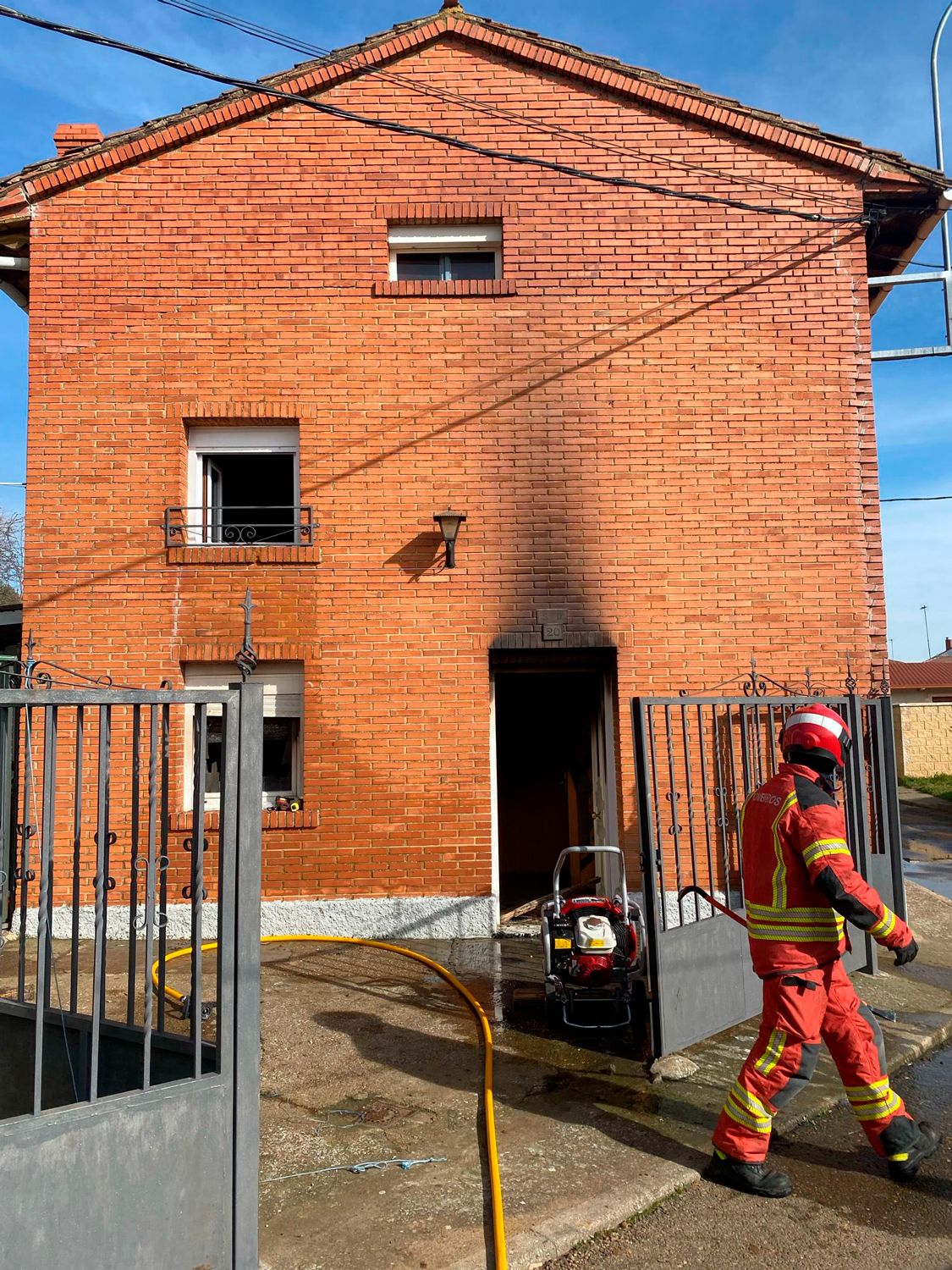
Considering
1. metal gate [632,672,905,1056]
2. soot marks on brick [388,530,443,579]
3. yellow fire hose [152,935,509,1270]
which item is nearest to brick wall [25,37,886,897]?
soot marks on brick [388,530,443,579]

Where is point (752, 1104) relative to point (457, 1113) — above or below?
above

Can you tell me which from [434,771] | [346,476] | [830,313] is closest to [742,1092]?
[434,771]

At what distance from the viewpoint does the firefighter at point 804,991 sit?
3.76 m

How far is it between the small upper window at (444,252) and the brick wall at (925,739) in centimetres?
2347

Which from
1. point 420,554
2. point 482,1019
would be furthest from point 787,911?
point 420,554

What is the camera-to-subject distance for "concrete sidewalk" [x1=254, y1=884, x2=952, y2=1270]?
Answer: 11.2 feet

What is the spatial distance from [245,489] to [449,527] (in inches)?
87.2

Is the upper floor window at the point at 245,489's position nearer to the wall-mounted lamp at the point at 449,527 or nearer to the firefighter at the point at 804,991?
the wall-mounted lamp at the point at 449,527

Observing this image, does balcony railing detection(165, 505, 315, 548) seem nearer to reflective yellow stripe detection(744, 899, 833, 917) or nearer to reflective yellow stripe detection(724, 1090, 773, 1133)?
reflective yellow stripe detection(744, 899, 833, 917)

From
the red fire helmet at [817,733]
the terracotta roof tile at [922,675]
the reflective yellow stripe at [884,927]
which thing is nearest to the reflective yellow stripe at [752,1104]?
the reflective yellow stripe at [884,927]

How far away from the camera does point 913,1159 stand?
383cm

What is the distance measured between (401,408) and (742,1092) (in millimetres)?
6488

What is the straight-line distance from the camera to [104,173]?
8.74 metres

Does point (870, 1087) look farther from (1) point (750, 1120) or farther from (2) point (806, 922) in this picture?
(2) point (806, 922)
